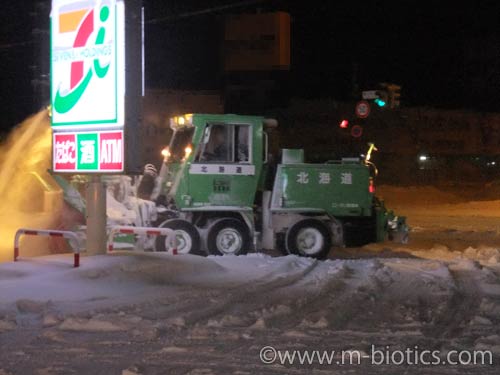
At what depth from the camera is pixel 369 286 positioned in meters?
12.5

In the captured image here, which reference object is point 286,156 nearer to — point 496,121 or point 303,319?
point 303,319

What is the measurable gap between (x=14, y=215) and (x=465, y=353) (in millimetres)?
15438

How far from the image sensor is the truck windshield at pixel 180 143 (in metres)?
18.0

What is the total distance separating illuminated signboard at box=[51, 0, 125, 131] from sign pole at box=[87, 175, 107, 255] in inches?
47.0

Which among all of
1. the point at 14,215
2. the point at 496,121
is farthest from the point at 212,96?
the point at 14,215

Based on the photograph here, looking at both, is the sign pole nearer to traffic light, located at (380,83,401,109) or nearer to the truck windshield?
the truck windshield

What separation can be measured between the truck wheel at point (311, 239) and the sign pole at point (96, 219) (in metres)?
5.54

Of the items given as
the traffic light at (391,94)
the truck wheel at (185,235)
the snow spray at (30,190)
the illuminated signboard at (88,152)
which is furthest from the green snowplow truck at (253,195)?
the traffic light at (391,94)

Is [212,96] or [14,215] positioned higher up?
[212,96]

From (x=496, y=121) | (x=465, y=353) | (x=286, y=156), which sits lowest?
(x=465, y=353)

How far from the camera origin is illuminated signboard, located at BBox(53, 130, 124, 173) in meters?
13.7

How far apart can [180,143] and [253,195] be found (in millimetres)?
2102

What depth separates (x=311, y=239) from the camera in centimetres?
1867

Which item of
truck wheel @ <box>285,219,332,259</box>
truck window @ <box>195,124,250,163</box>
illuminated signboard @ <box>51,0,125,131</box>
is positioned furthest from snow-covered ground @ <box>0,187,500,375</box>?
truck window @ <box>195,124,250,163</box>
